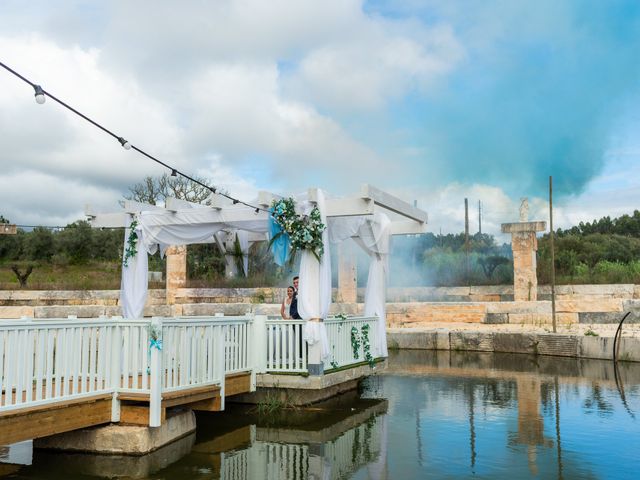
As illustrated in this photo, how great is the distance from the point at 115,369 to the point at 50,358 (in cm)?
82

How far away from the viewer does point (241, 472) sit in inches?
235

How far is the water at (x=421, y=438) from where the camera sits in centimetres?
598

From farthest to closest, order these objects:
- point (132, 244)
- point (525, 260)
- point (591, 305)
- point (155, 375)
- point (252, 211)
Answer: point (525, 260)
point (591, 305)
point (132, 244)
point (252, 211)
point (155, 375)

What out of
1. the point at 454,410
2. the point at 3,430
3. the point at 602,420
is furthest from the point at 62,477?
the point at 602,420

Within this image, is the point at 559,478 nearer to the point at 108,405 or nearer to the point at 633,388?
the point at 108,405

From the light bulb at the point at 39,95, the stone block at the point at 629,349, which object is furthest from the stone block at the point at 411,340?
the light bulb at the point at 39,95

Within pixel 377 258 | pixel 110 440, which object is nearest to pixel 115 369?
pixel 110 440

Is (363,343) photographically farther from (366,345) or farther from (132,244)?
(132,244)

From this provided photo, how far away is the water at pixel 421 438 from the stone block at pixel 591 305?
5711mm

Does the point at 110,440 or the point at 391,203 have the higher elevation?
the point at 391,203

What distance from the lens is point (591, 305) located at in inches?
664

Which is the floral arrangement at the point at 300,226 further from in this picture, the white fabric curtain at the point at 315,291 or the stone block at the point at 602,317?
the stone block at the point at 602,317

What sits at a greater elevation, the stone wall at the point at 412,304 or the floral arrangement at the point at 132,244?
the floral arrangement at the point at 132,244

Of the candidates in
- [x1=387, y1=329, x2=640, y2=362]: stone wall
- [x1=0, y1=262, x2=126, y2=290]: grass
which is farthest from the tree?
[x1=387, y1=329, x2=640, y2=362]: stone wall
